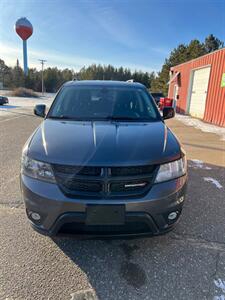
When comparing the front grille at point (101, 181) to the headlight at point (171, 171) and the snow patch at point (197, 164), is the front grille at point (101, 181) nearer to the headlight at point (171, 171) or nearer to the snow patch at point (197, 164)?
the headlight at point (171, 171)

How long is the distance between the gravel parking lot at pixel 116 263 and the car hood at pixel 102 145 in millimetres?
940

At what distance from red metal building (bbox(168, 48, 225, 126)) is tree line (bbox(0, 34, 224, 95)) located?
1809 centimetres

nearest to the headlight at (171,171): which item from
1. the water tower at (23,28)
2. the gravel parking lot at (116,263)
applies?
the gravel parking lot at (116,263)

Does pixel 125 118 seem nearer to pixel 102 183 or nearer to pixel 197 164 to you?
pixel 102 183

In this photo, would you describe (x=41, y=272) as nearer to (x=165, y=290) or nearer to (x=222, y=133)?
(x=165, y=290)

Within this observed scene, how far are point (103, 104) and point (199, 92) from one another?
12624 mm

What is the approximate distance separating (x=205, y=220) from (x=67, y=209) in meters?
1.90

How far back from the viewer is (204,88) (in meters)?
13.5

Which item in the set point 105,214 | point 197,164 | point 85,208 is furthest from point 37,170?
point 197,164

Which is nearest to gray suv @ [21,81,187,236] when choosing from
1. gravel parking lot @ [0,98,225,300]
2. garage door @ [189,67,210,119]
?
gravel parking lot @ [0,98,225,300]

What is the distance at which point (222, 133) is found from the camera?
908 centimetres

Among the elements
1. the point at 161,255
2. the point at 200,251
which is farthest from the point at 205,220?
the point at 161,255

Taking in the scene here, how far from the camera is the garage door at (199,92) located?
43.7 ft

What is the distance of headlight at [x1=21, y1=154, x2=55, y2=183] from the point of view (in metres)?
1.97
